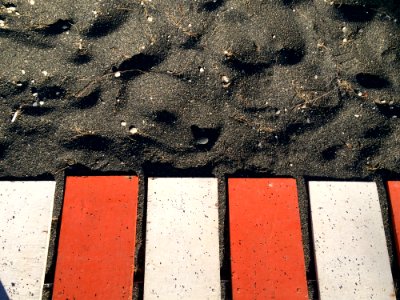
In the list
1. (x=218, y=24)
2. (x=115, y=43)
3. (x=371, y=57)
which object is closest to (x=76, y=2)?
(x=115, y=43)

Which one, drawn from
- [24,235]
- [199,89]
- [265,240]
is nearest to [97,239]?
[24,235]

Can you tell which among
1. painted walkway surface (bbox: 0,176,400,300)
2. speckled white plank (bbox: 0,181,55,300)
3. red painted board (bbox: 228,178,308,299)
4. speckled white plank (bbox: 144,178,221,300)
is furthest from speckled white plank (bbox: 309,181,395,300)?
speckled white plank (bbox: 0,181,55,300)

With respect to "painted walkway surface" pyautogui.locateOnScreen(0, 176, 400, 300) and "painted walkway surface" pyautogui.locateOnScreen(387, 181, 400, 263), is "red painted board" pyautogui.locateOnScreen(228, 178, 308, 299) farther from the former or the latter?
"painted walkway surface" pyautogui.locateOnScreen(387, 181, 400, 263)

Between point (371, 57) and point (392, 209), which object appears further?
point (371, 57)

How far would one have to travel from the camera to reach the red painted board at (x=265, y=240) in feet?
6.36

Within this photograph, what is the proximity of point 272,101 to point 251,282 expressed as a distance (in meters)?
0.97

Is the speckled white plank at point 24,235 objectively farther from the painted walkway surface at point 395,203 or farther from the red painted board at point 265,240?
the painted walkway surface at point 395,203

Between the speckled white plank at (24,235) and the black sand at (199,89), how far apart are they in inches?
3.1

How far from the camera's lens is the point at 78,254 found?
6.39 feet

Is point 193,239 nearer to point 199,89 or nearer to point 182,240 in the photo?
point 182,240

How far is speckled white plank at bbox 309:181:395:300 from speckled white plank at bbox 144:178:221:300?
53 centimetres

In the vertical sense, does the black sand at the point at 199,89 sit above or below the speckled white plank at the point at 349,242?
above

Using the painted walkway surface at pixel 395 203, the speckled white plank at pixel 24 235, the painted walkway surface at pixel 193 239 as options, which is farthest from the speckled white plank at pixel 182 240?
the painted walkway surface at pixel 395 203

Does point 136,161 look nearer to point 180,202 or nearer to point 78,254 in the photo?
point 180,202
